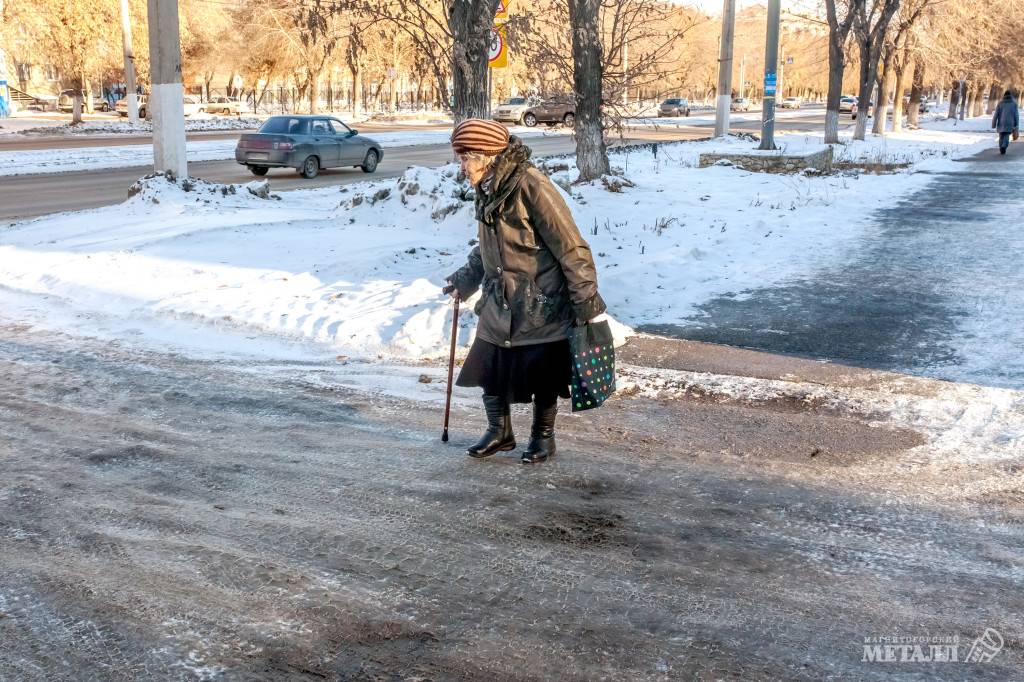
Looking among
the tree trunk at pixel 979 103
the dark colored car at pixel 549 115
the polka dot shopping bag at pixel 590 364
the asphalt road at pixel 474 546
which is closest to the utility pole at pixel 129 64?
the dark colored car at pixel 549 115

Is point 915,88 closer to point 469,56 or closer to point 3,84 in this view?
point 469,56

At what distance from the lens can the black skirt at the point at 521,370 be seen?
4.52 metres

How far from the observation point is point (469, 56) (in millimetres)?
13008

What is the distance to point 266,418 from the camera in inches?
211

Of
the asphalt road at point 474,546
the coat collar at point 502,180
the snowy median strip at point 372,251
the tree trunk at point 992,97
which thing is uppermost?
the tree trunk at point 992,97

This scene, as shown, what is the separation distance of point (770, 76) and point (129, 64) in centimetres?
2887

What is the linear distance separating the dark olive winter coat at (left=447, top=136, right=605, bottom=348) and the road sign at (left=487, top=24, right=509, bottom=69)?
30.5ft

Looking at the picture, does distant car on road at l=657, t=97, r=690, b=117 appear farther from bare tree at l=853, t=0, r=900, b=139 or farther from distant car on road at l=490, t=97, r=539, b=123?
bare tree at l=853, t=0, r=900, b=139

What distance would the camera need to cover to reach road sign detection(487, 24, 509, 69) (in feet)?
43.6

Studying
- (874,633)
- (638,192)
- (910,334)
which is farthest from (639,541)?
(638,192)

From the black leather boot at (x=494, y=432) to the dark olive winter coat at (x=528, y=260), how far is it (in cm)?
36

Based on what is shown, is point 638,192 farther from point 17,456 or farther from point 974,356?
point 17,456

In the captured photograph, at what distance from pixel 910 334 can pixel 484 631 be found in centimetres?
524

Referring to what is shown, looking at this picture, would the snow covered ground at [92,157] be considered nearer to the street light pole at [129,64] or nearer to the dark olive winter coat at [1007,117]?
the street light pole at [129,64]
